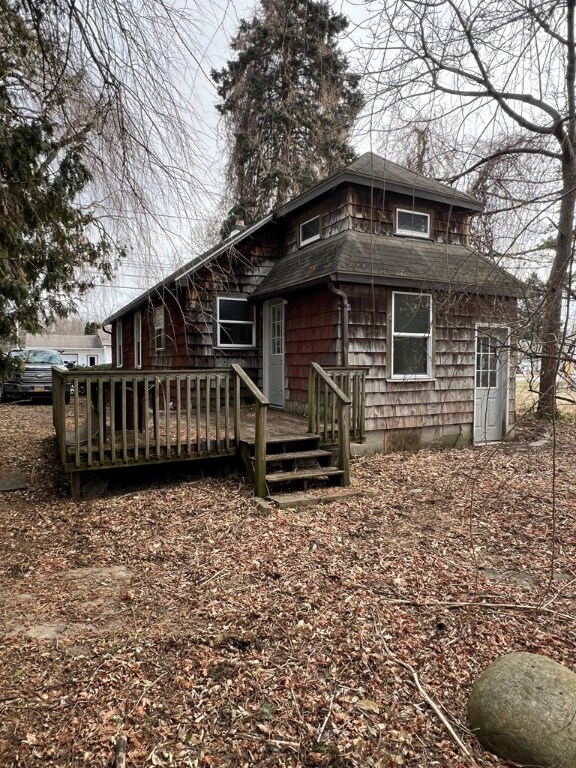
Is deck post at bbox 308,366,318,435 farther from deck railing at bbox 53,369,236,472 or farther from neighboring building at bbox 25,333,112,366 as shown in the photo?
neighboring building at bbox 25,333,112,366

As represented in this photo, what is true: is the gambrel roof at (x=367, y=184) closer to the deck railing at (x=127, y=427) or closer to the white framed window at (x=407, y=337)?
the white framed window at (x=407, y=337)

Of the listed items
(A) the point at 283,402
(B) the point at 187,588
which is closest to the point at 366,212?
(A) the point at 283,402

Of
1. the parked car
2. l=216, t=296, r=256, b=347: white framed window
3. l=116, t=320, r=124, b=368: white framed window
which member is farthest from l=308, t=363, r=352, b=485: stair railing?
l=116, t=320, r=124, b=368: white framed window

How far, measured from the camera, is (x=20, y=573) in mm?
3836

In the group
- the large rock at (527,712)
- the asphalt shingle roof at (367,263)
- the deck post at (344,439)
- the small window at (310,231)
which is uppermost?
the small window at (310,231)

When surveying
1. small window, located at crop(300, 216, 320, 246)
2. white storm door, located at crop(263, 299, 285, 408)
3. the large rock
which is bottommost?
the large rock

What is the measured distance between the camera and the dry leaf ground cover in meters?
2.21

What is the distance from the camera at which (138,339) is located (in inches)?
564

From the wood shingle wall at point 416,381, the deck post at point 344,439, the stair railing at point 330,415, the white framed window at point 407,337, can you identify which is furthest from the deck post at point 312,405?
the white framed window at point 407,337

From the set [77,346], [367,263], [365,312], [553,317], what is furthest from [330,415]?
[77,346]

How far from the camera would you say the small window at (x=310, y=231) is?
381 inches

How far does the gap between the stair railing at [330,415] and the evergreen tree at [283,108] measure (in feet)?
7.60

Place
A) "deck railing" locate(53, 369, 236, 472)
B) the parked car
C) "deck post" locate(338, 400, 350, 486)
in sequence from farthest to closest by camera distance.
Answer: the parked car, "deck post" locate(338, 400, 350, 486), "deck railing" locate(53, 369, 236, 472)

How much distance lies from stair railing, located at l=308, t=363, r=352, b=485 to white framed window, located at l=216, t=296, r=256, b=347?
382 centimetres
